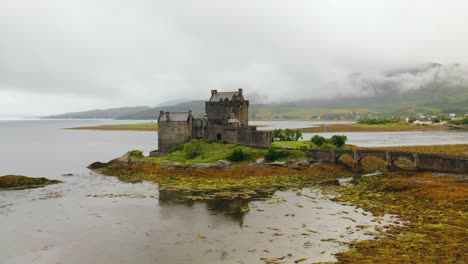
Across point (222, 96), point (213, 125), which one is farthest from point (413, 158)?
point (222, 96)

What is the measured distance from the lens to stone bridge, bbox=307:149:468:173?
167 feet

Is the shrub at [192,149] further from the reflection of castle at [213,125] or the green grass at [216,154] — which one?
the reflection of castle at [213,125]

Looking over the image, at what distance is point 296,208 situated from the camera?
39.7 metres

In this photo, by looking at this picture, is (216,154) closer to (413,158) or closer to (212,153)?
(212,153)

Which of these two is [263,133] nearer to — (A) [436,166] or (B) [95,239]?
(A) [436,166]

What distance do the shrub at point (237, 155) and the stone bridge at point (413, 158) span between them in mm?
11471

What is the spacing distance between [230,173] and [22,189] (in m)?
29.1

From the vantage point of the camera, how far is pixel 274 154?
205 ft

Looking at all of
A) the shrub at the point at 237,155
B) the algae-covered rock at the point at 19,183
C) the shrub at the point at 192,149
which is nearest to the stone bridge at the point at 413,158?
the shrub at the point at 237,155

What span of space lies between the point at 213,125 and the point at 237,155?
561 inches

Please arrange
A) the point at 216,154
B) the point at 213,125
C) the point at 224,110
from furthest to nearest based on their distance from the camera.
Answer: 1. the point at 224,110
2. the point at 213,125
3. the point at 216,154

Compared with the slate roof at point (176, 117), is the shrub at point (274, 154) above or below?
below

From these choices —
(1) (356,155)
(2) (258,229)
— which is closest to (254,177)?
(1) (356,155)

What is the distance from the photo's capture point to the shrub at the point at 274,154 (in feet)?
203
